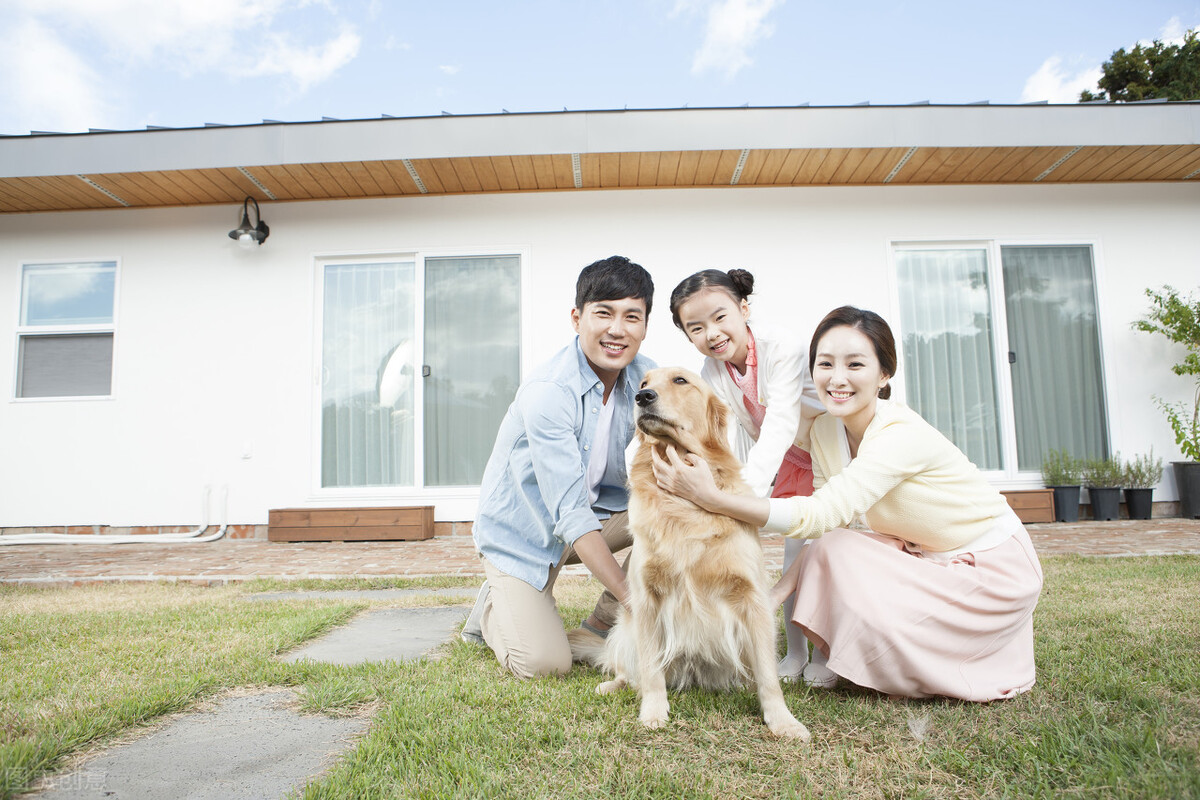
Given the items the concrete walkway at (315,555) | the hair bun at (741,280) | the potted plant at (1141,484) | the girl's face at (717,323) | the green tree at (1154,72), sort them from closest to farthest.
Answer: the girl's face at (717,323)
the hair bun at (741,280)
the concrete walkway at (315,555)
the potted plant at (1141,484)
the green tree at (1154,72)

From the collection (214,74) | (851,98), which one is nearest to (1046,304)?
(851,98)

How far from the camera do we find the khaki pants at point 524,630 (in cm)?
229

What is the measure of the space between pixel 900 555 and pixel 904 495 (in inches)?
7.3

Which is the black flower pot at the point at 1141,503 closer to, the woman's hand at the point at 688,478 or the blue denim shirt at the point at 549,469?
the blue denim shirt at the point at 549,469

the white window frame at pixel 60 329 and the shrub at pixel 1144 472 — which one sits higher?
the white window frame at pixel 60 329

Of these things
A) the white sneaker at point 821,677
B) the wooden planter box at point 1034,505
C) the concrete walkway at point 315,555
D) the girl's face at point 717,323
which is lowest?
the concrete walkway at point 315,555

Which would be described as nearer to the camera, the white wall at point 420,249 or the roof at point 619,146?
the roof at point 619,146

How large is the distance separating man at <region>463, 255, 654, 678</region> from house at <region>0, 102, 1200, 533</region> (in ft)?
12.5

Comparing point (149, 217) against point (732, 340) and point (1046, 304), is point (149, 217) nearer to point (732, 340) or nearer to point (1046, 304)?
point (732, 340)

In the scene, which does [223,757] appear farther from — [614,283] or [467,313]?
[467,313]

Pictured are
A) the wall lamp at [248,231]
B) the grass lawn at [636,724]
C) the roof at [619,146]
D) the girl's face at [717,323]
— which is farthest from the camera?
the wall lamp at [248,231]

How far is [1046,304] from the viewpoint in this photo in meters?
6.62

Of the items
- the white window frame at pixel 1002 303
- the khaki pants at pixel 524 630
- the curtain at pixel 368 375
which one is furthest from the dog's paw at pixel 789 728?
the white window frame at pixel 1002 303

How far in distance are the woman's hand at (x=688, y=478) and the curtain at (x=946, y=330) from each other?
537 centimetres
